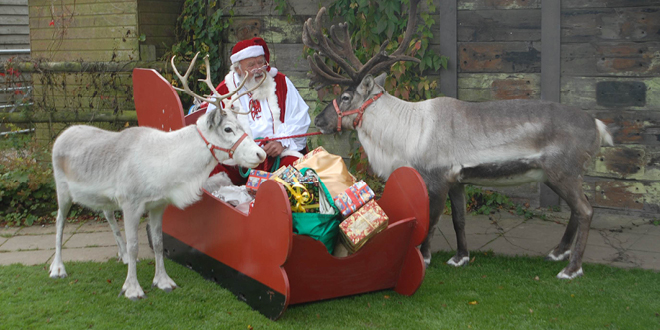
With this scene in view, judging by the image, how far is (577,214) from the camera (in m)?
4.52

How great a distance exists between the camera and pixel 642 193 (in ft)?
19.6

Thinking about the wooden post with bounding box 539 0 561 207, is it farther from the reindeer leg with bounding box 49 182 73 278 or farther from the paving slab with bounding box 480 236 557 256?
the reindeer leg with bounding box 49 182 73 278

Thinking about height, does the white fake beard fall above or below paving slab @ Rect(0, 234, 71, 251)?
above

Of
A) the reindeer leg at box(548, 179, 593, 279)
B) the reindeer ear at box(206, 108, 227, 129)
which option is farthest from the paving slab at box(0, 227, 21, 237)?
the reindeer leg at box(548, 179, 593, 279)

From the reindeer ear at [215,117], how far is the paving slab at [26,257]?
2.24 meters

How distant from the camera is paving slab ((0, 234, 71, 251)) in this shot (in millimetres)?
5582

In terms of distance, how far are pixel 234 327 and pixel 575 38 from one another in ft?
14.3

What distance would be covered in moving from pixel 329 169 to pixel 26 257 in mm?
2859

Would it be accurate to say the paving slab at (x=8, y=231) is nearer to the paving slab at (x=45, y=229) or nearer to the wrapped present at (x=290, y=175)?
the paving slab at (x=45, y=229)

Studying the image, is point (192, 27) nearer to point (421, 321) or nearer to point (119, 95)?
point (119, 95)

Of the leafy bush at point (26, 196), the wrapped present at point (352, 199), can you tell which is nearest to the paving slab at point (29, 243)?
the leafy bush at point (26, 196)

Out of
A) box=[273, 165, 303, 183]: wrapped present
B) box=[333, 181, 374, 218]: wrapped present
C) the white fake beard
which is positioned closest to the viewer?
box=[333, 181, 374, 218]: wrapped present

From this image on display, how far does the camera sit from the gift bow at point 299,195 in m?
3.89

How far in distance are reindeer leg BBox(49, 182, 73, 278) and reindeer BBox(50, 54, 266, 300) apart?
180mm
